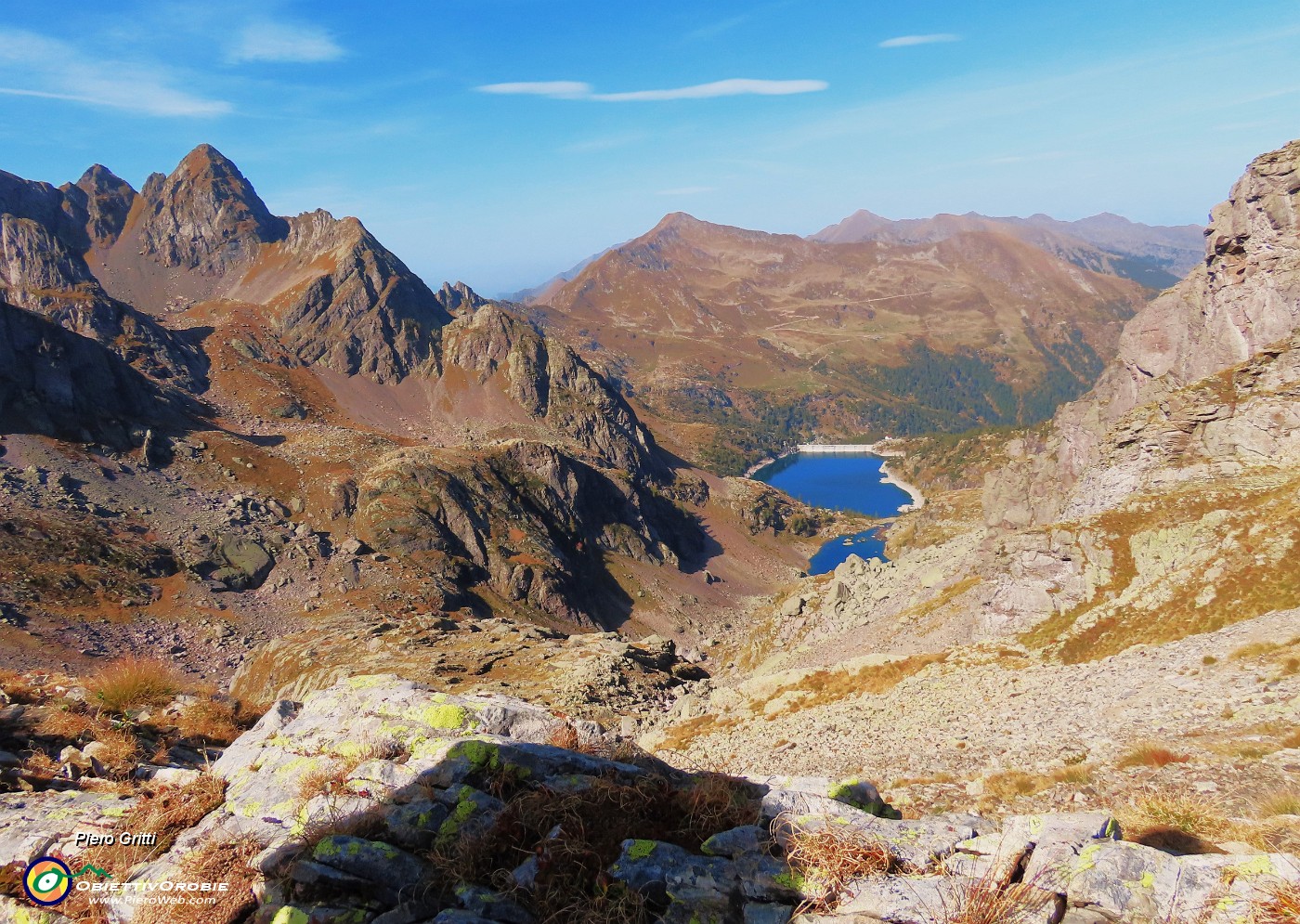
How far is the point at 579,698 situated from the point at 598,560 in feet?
278

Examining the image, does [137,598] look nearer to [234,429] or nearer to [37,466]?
[37,466]

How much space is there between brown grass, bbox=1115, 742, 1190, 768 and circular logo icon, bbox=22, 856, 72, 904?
22.9m

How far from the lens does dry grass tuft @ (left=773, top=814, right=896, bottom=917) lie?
25.5 feet

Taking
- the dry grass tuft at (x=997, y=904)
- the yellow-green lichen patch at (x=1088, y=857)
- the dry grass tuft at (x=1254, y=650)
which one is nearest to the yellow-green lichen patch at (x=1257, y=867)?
the yellow-green lichen patch at (x=1088, y=857)

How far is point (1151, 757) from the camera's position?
16984 mm

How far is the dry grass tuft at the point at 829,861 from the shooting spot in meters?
7.77

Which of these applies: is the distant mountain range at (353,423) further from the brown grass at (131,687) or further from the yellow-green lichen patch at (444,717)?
the yellow-green lichen patch at (444,717)

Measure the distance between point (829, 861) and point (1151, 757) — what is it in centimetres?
1461

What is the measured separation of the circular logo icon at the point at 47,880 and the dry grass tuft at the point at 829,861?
10.5 metres

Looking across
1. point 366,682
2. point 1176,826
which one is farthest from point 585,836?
point 366,682

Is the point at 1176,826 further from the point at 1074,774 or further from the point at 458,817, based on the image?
the point at 458,817

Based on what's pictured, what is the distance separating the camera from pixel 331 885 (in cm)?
891

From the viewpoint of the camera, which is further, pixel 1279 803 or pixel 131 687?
pixel 131 687

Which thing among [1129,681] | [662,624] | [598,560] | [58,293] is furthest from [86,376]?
[1129,681]
